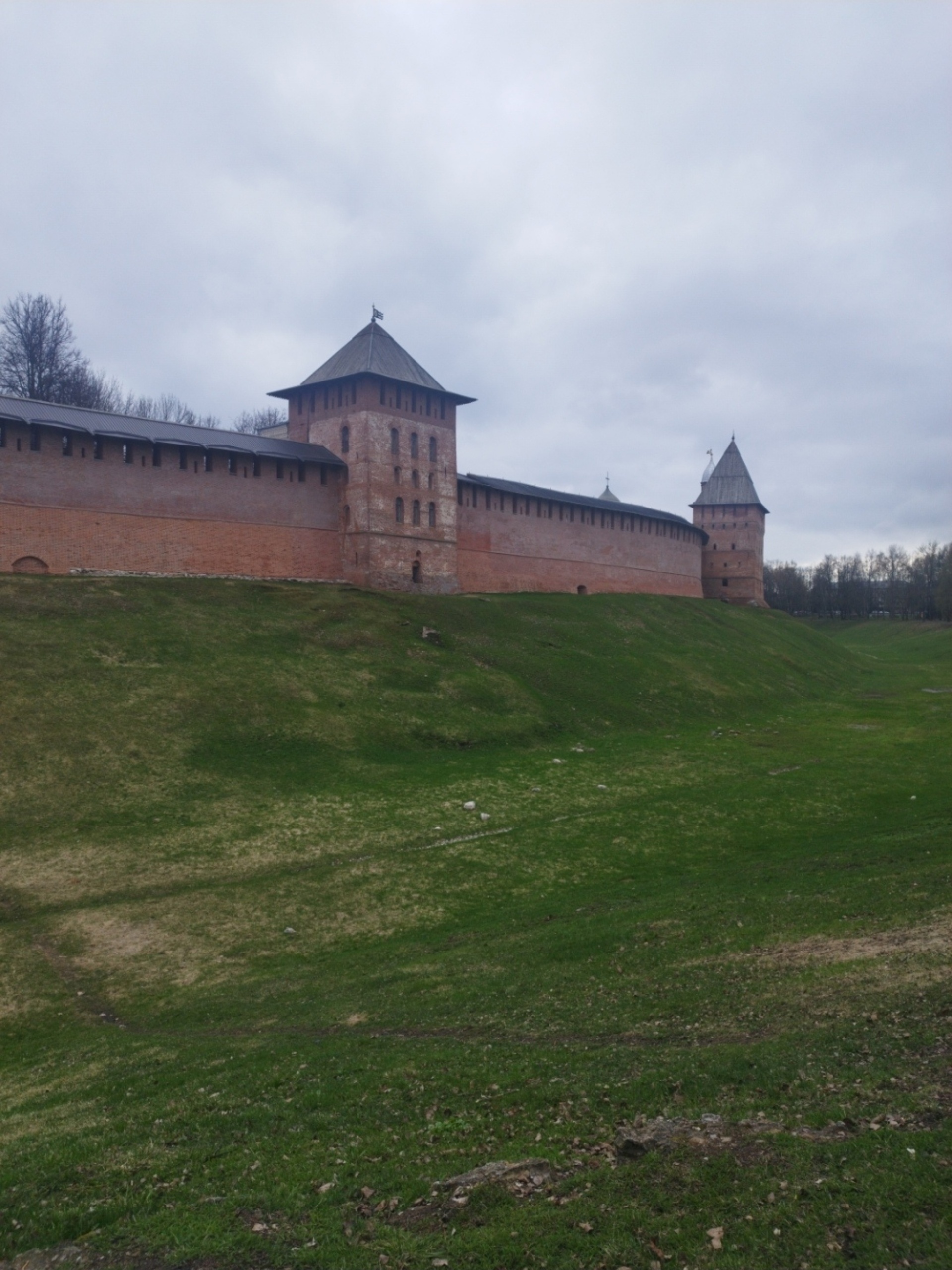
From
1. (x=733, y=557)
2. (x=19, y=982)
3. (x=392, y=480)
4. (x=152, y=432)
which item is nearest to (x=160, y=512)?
(x=152, y=432)

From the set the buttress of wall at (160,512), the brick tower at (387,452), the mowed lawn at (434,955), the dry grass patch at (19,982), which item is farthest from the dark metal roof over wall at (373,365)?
the dry grass patch at (19,982)

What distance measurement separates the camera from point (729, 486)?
75812 millimetres

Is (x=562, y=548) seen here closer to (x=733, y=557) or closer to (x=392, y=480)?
(x=392, y=480)

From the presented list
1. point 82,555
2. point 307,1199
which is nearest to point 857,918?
point 307,1199

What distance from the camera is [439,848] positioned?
65.3ft

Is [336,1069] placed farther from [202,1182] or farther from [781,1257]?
[781,1257]

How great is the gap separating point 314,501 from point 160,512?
7.58 m

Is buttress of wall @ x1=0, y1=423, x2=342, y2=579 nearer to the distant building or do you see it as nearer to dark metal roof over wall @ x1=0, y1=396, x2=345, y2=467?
the distant building

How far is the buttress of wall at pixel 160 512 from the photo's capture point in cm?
3312

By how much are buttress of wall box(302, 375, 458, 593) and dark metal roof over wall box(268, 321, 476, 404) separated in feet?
1.56

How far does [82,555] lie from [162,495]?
13.6 feet

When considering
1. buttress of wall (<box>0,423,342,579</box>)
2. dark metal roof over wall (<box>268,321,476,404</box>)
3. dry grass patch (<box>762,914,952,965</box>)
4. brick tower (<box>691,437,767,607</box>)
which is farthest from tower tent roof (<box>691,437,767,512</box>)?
dry grass patch (<box>762,914,952,965</box>)

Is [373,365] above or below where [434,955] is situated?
above

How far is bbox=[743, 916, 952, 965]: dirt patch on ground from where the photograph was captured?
35.6 feet
